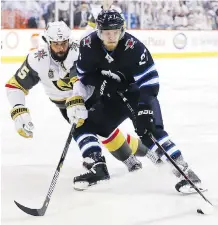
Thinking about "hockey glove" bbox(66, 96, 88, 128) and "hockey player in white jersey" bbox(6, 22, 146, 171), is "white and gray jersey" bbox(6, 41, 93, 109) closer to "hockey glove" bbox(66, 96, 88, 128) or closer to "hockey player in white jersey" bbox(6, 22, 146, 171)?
"hockey player in white jersey" bbox(6, 22, 146, 171)

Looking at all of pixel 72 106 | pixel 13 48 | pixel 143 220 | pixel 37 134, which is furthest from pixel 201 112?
pixel 13 48

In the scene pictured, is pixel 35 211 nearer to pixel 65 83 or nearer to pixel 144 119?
pixel 144 119

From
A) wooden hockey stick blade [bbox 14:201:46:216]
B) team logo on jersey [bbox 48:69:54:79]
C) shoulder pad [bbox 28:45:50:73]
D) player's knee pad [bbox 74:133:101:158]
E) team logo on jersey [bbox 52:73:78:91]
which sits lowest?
wooden hockey stick blade [bbox 14:201:46:216]

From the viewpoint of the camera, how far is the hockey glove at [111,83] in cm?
264

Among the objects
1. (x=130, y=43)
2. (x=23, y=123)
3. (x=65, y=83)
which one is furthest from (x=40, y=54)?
(x=130, y=43)

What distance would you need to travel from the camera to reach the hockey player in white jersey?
2.71 metres

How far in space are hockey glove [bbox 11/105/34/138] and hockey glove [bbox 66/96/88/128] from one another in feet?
0.67

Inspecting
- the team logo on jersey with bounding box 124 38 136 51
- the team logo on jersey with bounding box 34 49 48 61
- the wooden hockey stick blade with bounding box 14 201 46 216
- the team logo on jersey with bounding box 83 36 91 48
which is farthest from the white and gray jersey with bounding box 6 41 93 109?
the wooden hockey stick blade with bounding box 14 201 46 216

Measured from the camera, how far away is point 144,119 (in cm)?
244

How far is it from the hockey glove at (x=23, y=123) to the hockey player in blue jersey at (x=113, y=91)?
0.21 m

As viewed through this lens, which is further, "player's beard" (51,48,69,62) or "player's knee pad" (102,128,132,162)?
"player's knee pad" (102,128,132,162)

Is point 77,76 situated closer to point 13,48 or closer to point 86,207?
point 86,207

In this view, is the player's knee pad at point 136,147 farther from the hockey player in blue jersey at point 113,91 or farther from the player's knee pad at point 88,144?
the player's knee pad at point 88,144

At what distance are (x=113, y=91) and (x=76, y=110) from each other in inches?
7.9
